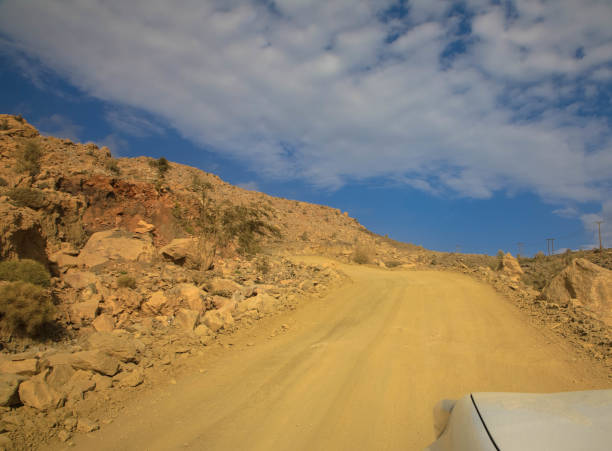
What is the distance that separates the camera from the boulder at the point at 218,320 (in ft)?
21.4

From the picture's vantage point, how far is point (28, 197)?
33.8 feet

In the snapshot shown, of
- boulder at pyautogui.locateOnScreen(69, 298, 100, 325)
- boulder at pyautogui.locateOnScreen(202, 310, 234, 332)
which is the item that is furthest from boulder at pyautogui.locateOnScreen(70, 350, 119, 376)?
boulder at pyautogui.locateOnScreen(69, 298, 100, 325)

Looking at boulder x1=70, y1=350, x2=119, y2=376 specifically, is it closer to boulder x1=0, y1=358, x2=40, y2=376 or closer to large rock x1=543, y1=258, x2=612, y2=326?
boulder x1=0, y1=358, x2=40, y2=376

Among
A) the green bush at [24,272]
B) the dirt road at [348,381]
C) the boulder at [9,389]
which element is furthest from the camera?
the green bush at [24,272]

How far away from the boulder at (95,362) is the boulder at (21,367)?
16.0 inches

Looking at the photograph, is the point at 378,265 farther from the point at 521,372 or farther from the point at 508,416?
the point at 508,416

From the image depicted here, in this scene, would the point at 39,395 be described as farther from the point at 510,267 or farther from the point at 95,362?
the point at 510,267

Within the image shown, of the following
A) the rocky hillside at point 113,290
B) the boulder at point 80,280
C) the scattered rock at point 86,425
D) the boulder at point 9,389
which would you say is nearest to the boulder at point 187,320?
the rocky hillside at point 113,290

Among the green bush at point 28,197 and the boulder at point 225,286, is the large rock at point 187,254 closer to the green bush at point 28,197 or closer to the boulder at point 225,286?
the boulder at point 225,286

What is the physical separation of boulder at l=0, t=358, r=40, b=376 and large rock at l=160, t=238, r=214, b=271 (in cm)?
724

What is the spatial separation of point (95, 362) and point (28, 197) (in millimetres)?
8678

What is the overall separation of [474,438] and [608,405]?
2.19ft

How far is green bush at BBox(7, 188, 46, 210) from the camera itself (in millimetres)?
9828

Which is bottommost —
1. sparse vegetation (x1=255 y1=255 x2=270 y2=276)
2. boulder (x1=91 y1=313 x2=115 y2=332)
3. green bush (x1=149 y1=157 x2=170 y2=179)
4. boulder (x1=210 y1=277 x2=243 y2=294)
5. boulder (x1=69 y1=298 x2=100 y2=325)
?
boulder (x1=91 y1=313 x2=115 y2=332)
